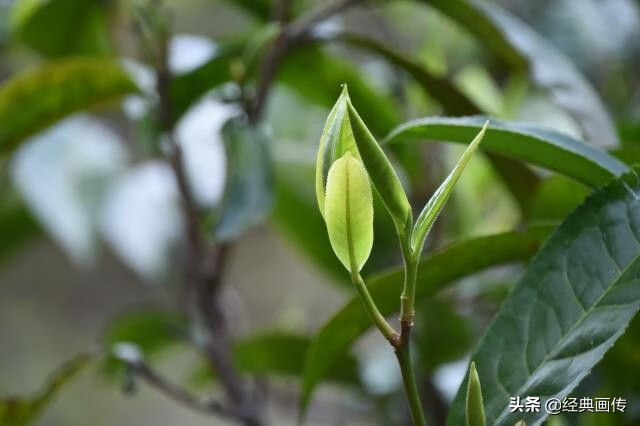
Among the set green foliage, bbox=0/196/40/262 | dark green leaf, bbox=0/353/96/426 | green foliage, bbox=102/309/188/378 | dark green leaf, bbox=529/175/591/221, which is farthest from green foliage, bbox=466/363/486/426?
green foliage, bbox=0/196/40/262

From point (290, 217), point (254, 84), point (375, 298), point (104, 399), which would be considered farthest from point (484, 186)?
point (104, 399)

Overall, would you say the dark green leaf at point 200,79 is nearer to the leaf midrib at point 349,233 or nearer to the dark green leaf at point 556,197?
the dark green leaf at point 556,197

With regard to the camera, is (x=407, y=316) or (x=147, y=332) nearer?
(x=407, y=316)

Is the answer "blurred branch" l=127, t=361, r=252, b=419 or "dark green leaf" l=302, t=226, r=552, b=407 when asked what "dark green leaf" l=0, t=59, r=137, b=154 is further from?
"dark green leaf" l=302, t=226, r=552, b=407

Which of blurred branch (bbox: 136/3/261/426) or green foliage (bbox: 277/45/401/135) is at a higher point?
green foliage (bbox: 277/45/401/135)

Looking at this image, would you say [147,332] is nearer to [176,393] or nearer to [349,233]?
[176,393]

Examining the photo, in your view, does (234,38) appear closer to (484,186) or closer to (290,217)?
(290,217)

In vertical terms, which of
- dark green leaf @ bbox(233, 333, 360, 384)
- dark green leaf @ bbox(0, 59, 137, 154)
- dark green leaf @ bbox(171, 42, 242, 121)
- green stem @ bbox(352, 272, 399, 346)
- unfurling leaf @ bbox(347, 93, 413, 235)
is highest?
dark green leaf @ bbox(171, 42, 242, 121)

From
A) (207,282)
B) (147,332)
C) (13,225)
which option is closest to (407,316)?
(207,282)
